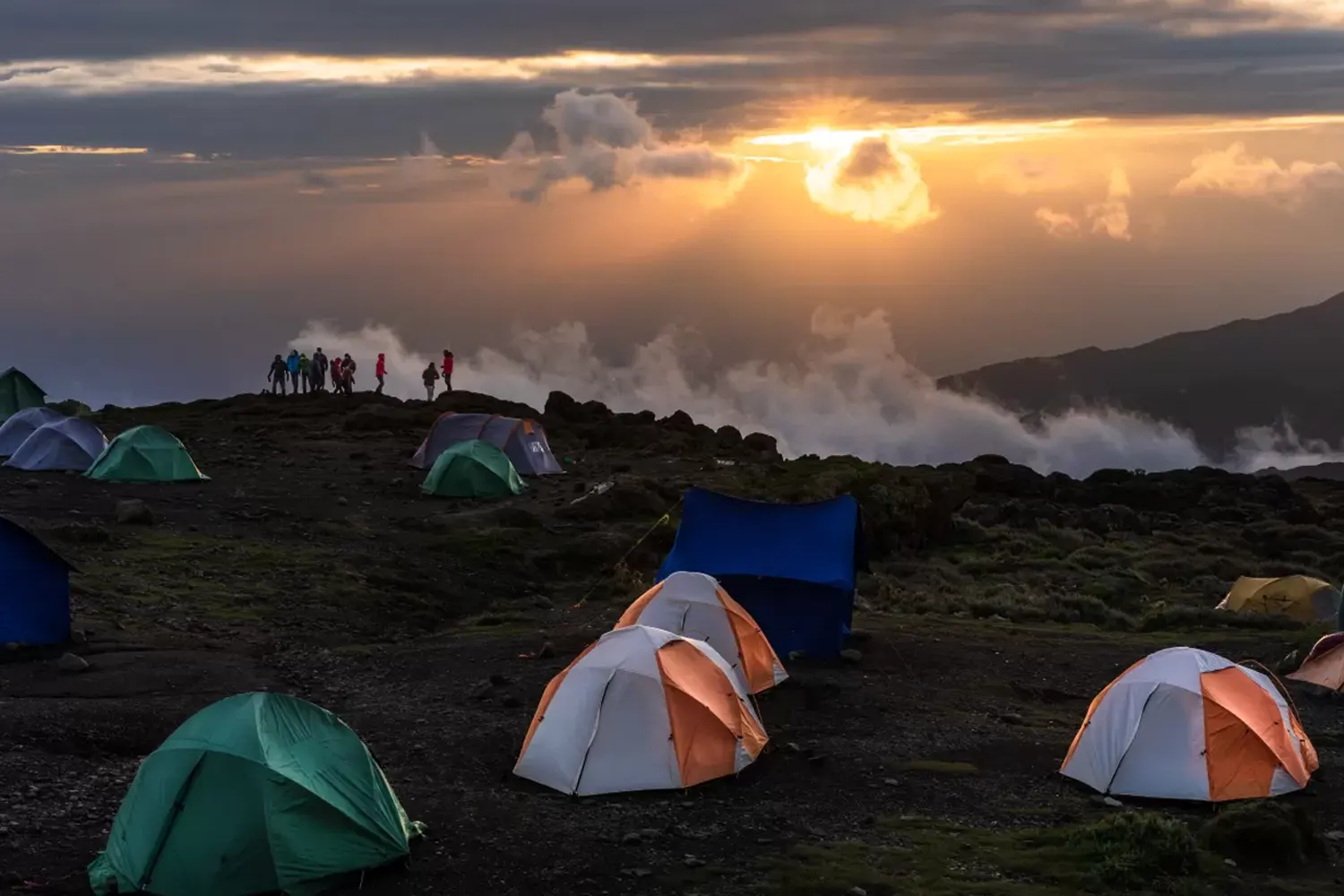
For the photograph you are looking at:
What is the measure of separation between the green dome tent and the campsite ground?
2.63 ft

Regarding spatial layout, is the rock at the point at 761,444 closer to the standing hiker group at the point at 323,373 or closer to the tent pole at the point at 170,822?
the standing hiker group at the point at 323,373

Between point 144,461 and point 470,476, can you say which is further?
point 470,476

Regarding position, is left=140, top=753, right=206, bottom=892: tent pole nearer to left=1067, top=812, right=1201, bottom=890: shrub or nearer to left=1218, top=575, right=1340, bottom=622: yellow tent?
left=1067, top=812, right=1201, bottom=890: shrub

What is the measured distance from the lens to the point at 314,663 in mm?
24453

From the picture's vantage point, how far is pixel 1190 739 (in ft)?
60.7

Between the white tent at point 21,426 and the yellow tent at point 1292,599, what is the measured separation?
110 ft

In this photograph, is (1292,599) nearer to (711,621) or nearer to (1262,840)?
(711,621)

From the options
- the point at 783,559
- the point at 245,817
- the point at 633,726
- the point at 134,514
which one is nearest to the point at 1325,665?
the point at 783,559

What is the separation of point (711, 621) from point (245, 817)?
371 inches

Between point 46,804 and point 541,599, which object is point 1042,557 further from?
point 46,804

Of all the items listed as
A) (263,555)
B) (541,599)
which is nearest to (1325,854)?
(541,599)

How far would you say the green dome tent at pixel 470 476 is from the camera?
42.4 meters

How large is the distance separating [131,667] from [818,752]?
1048cm

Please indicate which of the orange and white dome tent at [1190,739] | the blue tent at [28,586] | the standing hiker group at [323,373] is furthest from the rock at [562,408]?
the orange and white dome tent at [1190,739]
